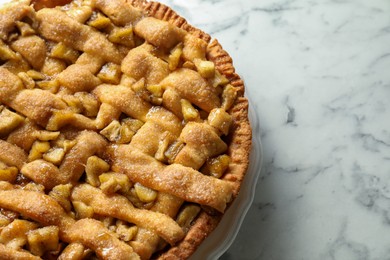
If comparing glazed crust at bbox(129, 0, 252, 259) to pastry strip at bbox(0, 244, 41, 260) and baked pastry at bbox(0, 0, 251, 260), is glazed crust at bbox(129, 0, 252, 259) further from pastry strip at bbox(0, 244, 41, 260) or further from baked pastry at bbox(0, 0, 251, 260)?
pastry strip at bbox(0, 244, 41, 260)

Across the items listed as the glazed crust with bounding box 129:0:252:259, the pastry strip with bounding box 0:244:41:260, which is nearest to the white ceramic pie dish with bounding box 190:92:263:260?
the glazed crust with bounding box 129:0:252:259

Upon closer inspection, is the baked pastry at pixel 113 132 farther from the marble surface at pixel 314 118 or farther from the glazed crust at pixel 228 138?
the marble surface at pixel 314 118

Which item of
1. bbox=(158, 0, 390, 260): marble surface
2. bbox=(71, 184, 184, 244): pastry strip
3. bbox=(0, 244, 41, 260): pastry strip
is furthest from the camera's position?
bbox=(158, 0, 390, 260): marble surface

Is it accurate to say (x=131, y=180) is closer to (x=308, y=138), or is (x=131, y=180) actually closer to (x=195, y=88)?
(x=195, y=88)

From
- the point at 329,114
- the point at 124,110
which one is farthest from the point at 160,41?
the point at 329,114

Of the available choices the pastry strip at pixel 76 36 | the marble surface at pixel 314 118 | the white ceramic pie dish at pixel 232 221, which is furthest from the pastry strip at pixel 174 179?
the marble surface at pixel 314 118

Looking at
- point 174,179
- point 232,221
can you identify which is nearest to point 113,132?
point 174,179
